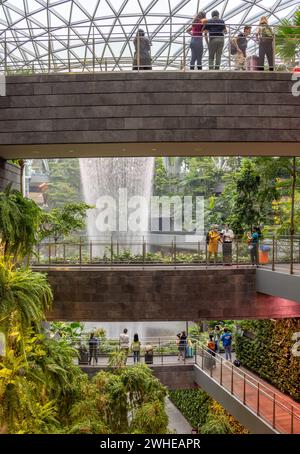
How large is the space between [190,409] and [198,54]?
19788 millimetres

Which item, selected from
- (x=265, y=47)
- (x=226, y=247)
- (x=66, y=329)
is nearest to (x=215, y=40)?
(x=265, y=47)

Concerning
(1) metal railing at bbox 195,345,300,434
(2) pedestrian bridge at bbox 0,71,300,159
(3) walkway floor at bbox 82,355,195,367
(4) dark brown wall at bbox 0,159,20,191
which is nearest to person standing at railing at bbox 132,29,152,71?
(2) pedestrian bridge at bbox 0,71,300,159

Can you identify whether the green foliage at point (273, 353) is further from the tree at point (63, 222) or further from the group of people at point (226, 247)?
the tree at point (63, 222)

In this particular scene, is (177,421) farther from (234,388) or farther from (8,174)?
(8,174)

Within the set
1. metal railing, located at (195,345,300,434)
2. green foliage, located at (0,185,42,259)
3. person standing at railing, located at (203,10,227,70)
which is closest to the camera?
green foliage, located at (0,185,42,259)

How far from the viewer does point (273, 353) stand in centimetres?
2073

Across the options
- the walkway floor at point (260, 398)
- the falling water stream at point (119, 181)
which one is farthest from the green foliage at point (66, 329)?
the falling water stream at point (119, 181)

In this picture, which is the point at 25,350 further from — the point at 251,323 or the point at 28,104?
the point at 251,323

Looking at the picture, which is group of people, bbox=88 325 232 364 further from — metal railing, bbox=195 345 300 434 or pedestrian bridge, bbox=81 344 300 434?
metal railing, bbox=195 345 300 434

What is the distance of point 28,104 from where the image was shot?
534 inches

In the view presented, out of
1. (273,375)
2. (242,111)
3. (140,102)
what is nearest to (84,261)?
(140,102)

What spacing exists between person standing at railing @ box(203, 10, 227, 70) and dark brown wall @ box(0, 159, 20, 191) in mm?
7340

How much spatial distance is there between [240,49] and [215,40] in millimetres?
759

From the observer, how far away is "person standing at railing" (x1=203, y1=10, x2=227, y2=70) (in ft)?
44.3
